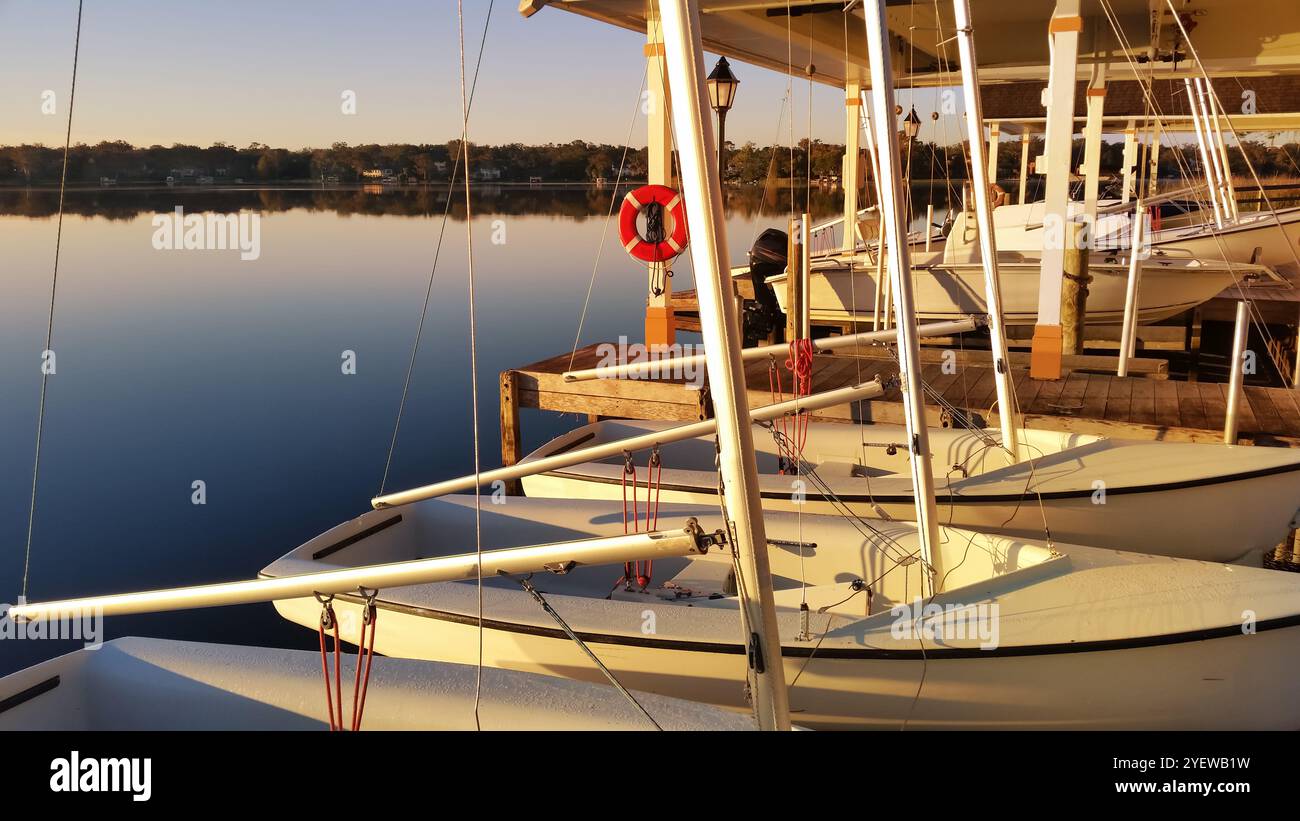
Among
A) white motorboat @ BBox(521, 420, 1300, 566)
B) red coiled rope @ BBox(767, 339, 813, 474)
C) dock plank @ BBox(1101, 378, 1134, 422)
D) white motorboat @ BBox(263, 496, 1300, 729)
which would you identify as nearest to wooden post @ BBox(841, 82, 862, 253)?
dock plank @ BBox(1101, 378, 1134, 422)

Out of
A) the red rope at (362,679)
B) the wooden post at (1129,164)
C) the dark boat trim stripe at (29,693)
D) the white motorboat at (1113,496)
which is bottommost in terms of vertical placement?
the dark boat trim stripe at (29,693)

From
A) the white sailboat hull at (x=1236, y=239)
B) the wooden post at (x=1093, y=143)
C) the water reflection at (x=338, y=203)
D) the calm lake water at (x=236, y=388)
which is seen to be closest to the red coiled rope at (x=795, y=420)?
the calm lake water at (x=236, y=388)

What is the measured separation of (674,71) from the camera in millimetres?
2795

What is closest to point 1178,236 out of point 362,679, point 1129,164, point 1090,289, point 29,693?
point 1090,289

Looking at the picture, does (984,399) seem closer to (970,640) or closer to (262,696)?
(970,640)

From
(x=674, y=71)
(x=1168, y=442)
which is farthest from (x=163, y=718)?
(x=1168, y=442)

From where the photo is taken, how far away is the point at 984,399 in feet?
27.2

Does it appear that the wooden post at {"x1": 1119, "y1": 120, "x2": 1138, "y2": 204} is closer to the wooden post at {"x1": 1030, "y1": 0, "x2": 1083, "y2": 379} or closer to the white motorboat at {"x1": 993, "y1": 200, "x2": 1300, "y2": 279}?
the white motorboat at {"x1": 993, "y1": 200, "x2": 1300, "y2": 279}

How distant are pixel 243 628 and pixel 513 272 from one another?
19482mm

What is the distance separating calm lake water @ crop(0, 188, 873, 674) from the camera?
30.9ft

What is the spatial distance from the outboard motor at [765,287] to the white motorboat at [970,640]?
9.37 m

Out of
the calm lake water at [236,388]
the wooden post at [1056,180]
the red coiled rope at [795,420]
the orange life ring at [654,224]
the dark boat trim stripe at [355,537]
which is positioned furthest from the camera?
the calm lake water at [236,388]

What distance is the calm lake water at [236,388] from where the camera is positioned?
941cm

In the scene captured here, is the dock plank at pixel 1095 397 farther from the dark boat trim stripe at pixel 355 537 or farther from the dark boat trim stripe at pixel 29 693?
the dark boat trim stripe at pixel 29 693
